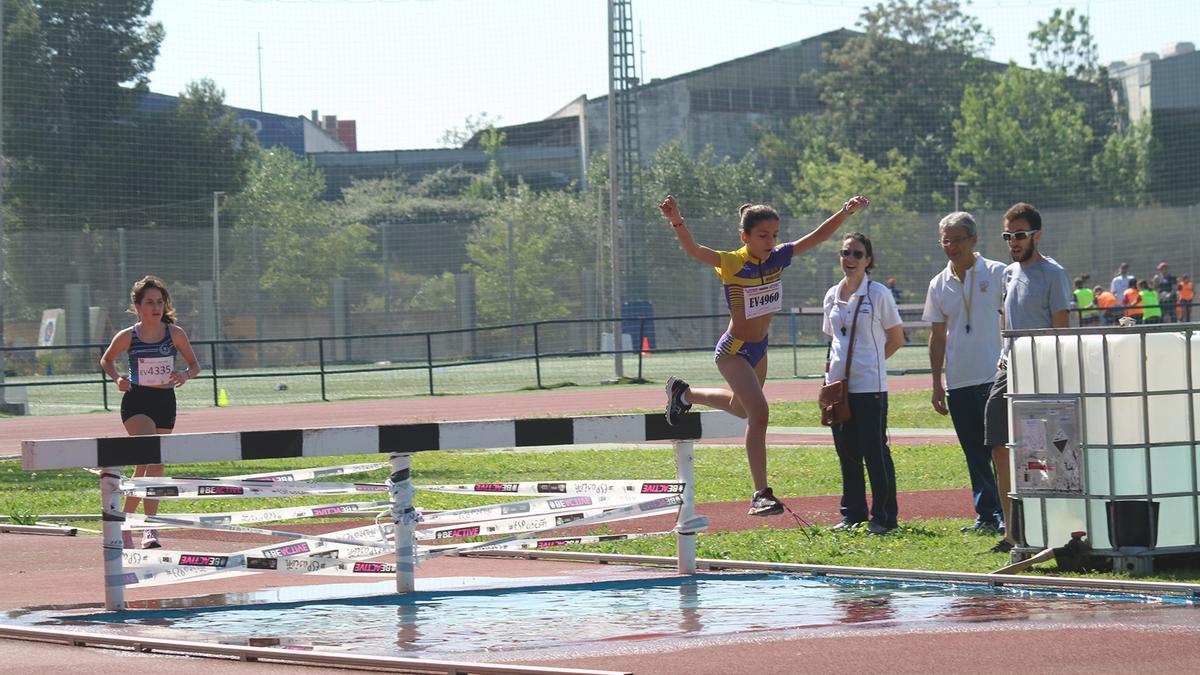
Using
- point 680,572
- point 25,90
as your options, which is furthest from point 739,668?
point 25,90

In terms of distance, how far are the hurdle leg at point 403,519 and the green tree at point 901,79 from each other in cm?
6252

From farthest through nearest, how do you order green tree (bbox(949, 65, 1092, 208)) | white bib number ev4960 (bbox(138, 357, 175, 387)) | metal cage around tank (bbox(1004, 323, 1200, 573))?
green tree (bbox(949, 65, 1092, 208)) < white bib number ev4960 (bbox(138, 357, 175, 387)) < metal cage around tank (bbox(1004, 323, 1200, 573))

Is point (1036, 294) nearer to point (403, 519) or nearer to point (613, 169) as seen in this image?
point (403, 519)

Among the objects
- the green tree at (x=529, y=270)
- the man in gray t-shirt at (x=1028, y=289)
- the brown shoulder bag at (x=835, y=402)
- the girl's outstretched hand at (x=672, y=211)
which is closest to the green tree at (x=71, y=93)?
the green tree at (x=529, y=270)

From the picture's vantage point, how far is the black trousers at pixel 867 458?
34.3 feet

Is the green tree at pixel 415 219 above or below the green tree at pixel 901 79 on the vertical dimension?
below

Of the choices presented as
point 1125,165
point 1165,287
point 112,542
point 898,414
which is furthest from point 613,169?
point 1125,165

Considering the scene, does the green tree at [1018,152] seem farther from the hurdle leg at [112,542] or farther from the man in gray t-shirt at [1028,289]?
the hurdle leg at [112,542]

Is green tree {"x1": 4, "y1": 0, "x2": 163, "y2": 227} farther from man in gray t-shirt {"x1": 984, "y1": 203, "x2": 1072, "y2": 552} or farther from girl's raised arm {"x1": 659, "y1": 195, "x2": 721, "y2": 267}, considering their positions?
man in gray t-shirt {"x1": 984, "y1": 203, "x2": 1072, "y2": 552}

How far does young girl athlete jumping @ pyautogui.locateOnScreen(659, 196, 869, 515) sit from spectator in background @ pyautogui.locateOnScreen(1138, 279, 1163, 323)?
29.3m

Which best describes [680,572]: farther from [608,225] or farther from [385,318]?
[608,225]

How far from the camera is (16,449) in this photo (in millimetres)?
21406

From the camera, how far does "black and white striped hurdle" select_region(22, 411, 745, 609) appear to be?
7.89m

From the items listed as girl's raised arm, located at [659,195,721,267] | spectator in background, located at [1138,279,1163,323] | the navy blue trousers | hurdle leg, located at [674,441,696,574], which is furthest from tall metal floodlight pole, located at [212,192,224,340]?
hurdle leg, located at [674,441,696,574]
